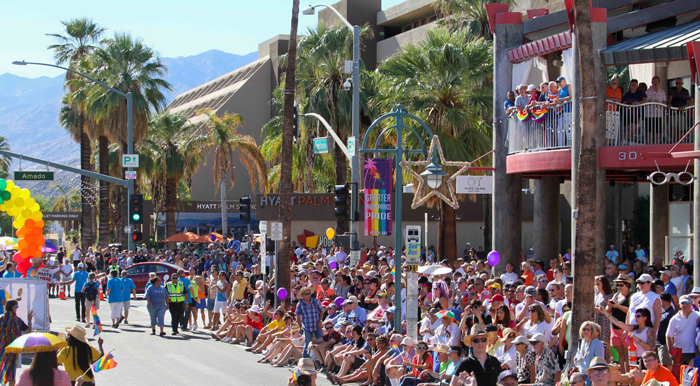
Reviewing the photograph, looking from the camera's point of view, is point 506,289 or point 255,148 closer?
point 506,289

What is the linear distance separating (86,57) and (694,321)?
A: 35.5m

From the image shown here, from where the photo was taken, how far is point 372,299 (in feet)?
51.5

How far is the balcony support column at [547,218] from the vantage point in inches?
949

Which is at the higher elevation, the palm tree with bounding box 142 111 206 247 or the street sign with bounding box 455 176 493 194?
the palm tree with bounding box 142 111 206 247

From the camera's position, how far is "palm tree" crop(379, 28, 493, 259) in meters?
25.7

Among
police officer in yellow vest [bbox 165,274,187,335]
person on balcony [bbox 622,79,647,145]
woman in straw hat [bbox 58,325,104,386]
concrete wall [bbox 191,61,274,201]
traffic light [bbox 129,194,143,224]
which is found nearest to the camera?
woman in straw hat [bbox 58,325,104,386]

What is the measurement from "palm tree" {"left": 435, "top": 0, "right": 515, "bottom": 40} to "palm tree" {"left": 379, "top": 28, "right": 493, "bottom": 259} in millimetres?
5406

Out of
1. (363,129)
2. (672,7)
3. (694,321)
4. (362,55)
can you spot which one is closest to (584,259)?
(694,321)

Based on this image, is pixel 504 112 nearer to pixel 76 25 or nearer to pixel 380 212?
pixel 380 212

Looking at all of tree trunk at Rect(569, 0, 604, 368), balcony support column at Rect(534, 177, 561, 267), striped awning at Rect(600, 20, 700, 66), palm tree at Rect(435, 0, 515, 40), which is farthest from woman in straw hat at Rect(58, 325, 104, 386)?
palm tree at Rect(435, 0, 515, 40)

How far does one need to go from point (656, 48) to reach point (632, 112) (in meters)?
1.85

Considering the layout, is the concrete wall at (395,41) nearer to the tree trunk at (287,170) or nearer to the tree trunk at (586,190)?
the tree trunk at (287,170)

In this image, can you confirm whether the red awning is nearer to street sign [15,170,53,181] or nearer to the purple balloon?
the purple balloon

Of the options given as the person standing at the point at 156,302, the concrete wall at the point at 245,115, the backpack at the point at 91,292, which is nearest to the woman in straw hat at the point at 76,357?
the person standing at the point at 156,302
